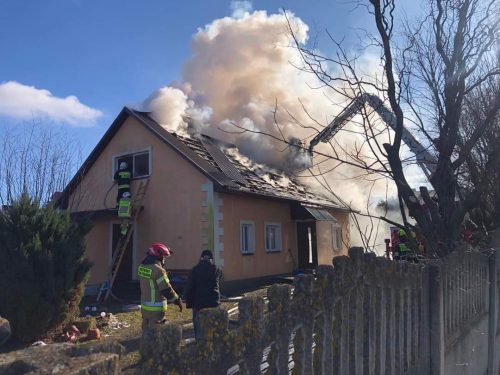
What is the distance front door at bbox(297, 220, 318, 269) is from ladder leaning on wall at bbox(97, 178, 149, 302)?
245 inches

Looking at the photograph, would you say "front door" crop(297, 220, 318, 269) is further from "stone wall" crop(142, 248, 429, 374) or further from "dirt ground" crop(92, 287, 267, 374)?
"stone wall" crop(142, 248, 429, 374)

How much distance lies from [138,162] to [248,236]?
4.42 m

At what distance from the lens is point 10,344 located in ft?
24.4

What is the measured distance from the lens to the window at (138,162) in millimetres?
15281

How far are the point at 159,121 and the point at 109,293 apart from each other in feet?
20.2

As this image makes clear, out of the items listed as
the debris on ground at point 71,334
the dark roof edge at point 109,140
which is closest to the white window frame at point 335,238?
the dark roof edge at point 109,140

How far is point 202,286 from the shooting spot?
7.30 metres

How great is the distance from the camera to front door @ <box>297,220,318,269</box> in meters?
17.7

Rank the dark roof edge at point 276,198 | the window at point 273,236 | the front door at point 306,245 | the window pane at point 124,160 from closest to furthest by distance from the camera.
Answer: the dark roof edge at point 276,198, the window pane at point 124,160, the window at point 273,236, the front door at point 306,245

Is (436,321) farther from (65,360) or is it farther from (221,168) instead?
(221,168)

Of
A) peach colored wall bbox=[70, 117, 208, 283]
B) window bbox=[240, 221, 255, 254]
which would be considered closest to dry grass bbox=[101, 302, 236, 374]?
peach colored wall bbox=[70, 117, 208, 283]

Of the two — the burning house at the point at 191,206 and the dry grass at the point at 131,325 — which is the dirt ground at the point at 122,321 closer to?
the dry grass at the point at 131,325

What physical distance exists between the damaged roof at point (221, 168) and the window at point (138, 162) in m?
0.97

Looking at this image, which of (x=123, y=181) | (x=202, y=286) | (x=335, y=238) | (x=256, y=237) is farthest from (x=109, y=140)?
(x=202, y=286)
